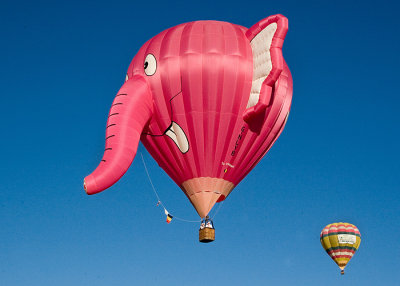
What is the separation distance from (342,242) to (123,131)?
56.4ft

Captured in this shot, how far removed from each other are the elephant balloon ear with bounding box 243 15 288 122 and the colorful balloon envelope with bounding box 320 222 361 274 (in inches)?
597

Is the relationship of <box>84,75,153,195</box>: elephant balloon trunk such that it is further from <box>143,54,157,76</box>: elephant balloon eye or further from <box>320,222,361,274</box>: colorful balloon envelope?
<box>320,222,361,274</box>: colorful balloon envelope

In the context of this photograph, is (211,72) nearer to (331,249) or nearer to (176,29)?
(176,29)

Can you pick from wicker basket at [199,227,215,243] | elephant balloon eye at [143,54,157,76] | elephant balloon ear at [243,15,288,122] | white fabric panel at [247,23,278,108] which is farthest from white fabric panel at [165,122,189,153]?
wicker basket at [199,227,215,243]

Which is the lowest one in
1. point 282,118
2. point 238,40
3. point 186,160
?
point 186,160

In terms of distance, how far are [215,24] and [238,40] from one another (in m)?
0.95

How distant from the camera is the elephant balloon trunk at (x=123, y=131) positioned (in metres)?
17.5

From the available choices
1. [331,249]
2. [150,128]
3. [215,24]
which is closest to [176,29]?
[215,24]

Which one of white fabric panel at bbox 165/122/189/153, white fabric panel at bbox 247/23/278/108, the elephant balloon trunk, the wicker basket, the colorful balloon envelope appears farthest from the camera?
the colorful balloon envelope

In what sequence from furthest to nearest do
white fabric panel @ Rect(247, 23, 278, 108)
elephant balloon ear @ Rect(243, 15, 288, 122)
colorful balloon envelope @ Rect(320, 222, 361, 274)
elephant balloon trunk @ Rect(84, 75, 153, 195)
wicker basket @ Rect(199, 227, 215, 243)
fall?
colorful balloon envelope @ Rect(320, 222, 361, 274) < wicker basket @ Rect(199, 227, 215, 243) < white fabric panel @ Rect(247, 23, 278, 108) < elephant balloon ear @ Rect(243, 15, 288, 122) < elephant balloon trunk @ Rect(84, 75, 153, 195)

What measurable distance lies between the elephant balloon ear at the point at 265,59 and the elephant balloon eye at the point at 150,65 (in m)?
2.56

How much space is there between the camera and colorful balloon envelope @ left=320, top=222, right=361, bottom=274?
3319 centimetres

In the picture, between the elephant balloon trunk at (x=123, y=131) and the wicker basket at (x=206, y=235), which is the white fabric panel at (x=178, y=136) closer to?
the elephant balloon trunk at (x=123, y=131)

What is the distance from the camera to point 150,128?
20125mm
